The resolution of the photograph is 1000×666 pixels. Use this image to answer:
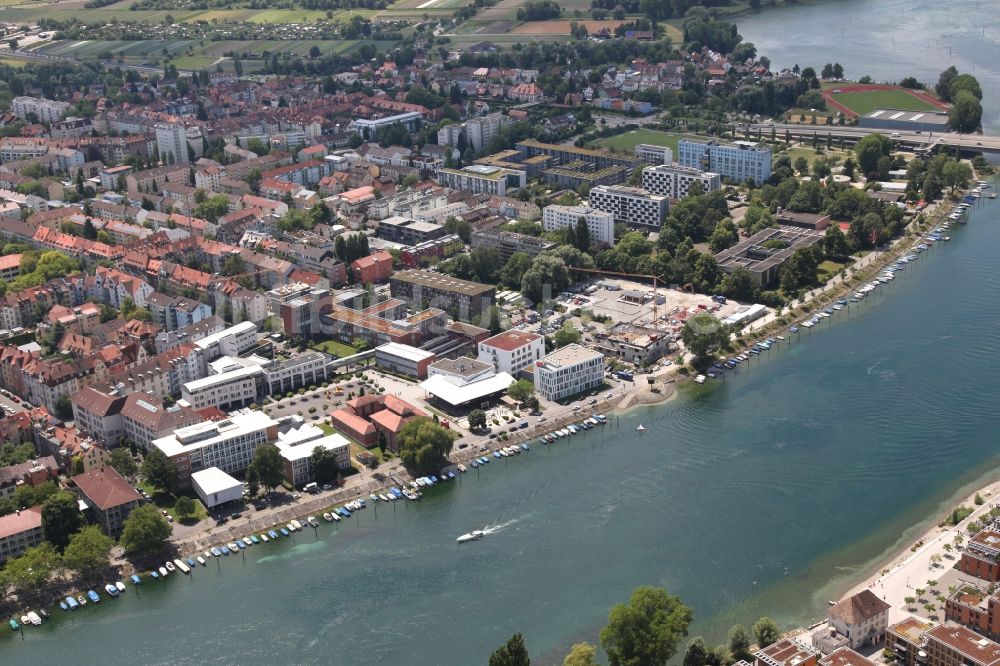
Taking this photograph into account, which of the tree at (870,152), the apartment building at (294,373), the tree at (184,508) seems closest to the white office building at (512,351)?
the apartment building at (294,373)

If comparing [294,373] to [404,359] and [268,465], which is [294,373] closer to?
[404,359]

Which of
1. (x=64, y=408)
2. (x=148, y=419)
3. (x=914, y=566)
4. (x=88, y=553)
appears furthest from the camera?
(x=64, y=408)

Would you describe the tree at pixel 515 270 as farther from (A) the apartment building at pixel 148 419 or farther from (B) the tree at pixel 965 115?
(B) the tree at pixel 965 115

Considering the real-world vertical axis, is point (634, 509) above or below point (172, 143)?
below

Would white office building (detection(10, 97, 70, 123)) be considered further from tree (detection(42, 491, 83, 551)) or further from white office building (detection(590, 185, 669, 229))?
tree (detection(42, 491, 83, 551))

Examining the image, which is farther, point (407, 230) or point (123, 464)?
point (407, 230)

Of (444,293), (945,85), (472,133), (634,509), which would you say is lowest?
(634,509)

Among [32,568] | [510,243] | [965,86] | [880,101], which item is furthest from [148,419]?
[965,86]

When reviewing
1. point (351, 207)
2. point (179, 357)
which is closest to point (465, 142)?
point (351, 207)
